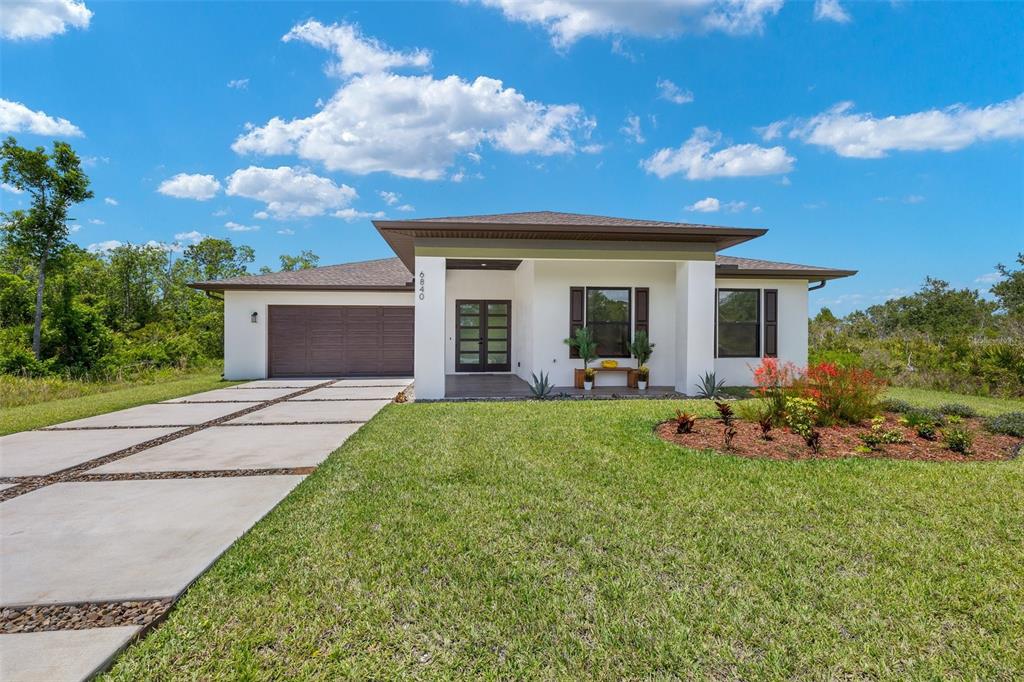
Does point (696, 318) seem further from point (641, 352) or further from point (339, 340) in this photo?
point (339, 340)

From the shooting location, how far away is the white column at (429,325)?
8.82 meters

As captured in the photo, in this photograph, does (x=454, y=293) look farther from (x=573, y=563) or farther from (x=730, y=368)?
(x=573, y=563)

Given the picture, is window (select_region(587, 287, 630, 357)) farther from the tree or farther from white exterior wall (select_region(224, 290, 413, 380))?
the tree

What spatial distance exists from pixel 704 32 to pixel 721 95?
3.75 metres

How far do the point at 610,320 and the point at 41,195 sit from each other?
16841mm

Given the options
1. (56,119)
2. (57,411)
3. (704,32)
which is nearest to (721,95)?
(704,32)

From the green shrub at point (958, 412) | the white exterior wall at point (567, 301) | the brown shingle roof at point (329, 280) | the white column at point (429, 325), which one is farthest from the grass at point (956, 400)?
the brown shingle roof at point (329, 280)

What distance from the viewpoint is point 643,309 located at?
425 inches

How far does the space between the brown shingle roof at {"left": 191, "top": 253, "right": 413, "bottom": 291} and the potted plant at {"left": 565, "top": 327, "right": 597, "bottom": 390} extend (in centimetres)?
549

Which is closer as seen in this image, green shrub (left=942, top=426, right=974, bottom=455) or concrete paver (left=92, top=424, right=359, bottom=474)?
concrete paver (left=92, top=424, right=359, bottom=474)

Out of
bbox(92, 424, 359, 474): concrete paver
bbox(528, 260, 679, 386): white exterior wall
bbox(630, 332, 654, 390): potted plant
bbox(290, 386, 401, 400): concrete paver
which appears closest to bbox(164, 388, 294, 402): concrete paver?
bbox(290, 386, 401, 400): concrete paver

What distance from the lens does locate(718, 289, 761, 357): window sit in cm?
1132

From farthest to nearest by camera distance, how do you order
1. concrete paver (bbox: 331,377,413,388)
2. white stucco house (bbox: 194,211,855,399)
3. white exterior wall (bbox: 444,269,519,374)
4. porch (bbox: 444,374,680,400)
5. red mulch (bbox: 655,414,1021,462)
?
white exterior wall (bbox: 444,269,519,374) → concrete paver (bbox: 331,377,413,388) → porch (bbox: 444,374,680,400) → white stucco house (bbox: 194,211,855,399) → red mulch (bbox: 655,414,1021,462)

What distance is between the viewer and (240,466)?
4559mm
